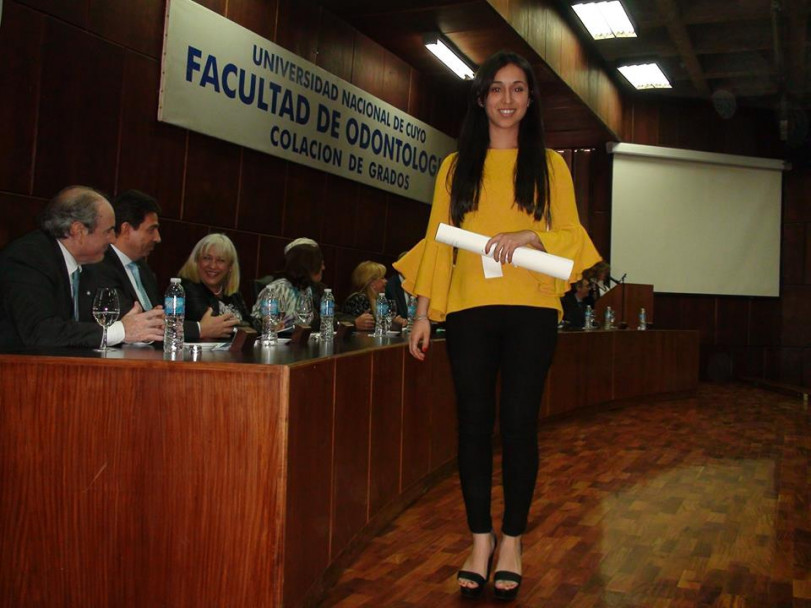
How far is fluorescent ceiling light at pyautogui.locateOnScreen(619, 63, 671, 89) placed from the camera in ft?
25.7

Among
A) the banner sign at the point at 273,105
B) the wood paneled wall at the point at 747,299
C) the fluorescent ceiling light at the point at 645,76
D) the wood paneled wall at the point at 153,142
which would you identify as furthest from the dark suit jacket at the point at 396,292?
the wood paneled wall at the point at 747,299

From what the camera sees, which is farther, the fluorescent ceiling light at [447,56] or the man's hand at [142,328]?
the fluorescent ceiling light at [447,56]

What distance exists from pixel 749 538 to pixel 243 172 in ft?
10.3

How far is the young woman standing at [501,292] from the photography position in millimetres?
1763

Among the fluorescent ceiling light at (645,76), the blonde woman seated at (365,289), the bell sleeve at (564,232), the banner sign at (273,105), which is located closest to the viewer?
the bell sleeve at (564,232)

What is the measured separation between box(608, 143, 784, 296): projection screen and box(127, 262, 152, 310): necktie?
22.7 ft

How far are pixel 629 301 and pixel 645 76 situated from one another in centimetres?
246

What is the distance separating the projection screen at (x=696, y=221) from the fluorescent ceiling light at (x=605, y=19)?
7.27 feet

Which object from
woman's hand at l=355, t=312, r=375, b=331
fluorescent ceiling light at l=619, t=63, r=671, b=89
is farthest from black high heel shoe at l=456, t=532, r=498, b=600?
fluorescent ceiling light at l=619, t=63, r=671, b=89

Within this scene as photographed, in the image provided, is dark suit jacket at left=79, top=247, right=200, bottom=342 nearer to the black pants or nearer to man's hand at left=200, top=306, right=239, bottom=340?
man's hand at left=200, top=306, right=239, bottom=340

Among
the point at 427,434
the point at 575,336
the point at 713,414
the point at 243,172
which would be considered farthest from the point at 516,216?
the point at 713,414

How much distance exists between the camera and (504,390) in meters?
1.80

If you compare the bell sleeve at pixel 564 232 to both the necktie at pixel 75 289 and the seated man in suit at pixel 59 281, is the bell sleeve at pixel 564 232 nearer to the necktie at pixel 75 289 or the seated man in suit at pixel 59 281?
the seated man in suit at pixel 59 281

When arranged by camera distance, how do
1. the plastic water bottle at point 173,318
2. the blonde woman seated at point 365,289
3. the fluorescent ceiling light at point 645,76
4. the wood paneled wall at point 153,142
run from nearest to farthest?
the plastic water bottle at point 173,318 → the wood paneled wall at point 153,142 → the blonde woman seated at point 365,289 → the fluorescent ceiling light at point 645,76
